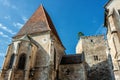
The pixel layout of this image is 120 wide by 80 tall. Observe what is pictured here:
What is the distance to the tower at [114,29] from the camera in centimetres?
987

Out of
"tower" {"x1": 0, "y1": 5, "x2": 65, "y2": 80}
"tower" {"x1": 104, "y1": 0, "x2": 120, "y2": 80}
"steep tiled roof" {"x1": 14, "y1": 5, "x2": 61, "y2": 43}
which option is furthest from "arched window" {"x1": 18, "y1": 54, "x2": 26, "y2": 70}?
"tower" {"x1": 104, "y1": 0, "x2": 120, "y2": 80}

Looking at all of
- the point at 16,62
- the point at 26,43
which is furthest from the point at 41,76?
the point at 26,43

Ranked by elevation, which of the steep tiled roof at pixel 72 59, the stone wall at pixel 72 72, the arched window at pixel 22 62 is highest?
the steep tiled roof at pixel 72 59

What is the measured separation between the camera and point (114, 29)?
11.0 meters

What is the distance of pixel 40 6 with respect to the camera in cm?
2261

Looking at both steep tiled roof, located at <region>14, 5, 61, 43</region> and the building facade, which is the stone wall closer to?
the building facade

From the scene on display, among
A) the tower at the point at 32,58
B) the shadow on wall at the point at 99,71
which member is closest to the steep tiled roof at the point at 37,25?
the tower at the point at 32,58

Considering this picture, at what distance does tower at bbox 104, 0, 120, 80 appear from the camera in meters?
9.87

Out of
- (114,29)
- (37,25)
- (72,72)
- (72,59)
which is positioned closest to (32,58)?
(72,72)

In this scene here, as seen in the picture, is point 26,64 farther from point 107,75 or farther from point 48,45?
point 107,75

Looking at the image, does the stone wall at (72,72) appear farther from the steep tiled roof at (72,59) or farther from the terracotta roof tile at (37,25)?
the terracotta roof tile at (37,25)

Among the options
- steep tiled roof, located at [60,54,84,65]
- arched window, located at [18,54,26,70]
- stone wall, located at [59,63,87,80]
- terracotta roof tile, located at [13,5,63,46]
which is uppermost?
terracotta roof tile, located at [13,5,63,46]

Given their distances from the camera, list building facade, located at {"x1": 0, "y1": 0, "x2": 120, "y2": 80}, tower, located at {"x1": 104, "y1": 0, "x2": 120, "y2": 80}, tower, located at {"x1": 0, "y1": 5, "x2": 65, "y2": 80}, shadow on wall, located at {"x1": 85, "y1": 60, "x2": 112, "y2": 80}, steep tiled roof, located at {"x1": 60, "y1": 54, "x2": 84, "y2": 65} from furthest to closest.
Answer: shadow on wall, located at {"x1": 85, "y1": 60, "x2": 112, "y2": 80} → steep tiled roof, located at {"x1": 60, "y1": 54, "x2": 84, "y2": 65} → tower, located at {"x1": 0, "y1": 5, "x2": 65, "y2": 80} → building facade, located at {"x1": 0, "y1": 0, "x2": 120, "y2": 80} → tower, located at {"x1": 104, "y1": 0, "x2": 120, "y2": 80}

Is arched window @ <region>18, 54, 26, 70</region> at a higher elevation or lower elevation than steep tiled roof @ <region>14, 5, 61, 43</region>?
lower
